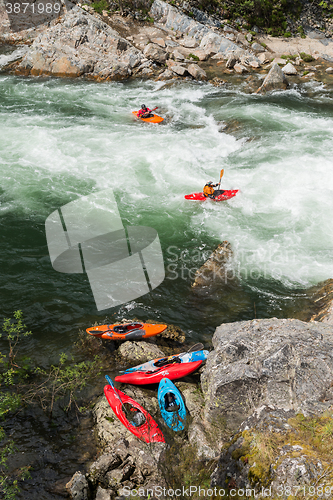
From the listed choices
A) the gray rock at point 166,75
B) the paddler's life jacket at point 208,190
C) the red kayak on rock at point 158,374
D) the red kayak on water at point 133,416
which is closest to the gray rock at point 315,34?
the gray rock at point 166,75

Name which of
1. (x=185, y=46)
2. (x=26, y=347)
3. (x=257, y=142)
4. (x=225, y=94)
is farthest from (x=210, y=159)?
(x=185, y=46)

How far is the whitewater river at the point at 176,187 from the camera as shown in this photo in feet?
28.6

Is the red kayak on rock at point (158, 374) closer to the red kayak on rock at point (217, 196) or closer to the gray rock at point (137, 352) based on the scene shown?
the gray rock at point (137, 352)

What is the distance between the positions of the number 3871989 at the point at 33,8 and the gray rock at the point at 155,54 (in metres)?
7.19

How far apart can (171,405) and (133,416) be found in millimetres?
751

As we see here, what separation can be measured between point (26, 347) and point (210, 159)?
1040cm

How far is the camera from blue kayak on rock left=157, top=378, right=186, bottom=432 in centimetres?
600

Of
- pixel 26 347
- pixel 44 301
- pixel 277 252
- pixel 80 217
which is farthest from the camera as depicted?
pixel 80 217

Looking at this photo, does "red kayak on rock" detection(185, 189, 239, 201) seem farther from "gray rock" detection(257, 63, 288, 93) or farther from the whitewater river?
"gray rock" detection(257, 63, 288, 93)

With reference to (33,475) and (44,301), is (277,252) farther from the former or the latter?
(33,475)

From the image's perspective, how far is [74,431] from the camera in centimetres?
595

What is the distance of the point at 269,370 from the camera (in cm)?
541

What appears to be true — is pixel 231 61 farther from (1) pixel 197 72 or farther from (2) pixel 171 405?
(2) pixel 171 405

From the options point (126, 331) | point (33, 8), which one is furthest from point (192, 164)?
point (33, 8)
